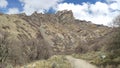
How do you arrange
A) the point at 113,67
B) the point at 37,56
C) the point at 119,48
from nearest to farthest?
the point at 113,67
the point at 119,48
the point at 37,56

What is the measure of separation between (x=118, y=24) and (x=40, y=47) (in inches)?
2394

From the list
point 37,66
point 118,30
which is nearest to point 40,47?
point 118,30

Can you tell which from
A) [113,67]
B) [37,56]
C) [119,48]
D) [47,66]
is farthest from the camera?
[37,56]

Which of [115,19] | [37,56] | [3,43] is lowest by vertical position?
[37,56]

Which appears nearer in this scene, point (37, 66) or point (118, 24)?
point (37, 66)

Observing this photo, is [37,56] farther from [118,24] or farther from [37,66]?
[37,66]

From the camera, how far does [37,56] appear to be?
109562 mm

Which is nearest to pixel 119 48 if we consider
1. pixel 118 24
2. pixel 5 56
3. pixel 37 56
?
pixel 118 24

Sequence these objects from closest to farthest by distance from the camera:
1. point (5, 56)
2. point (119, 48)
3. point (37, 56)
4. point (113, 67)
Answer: point (113, 67)
point (119, 48)
point (5, 56)
point (37, 56)

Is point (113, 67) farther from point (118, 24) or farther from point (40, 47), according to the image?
point (40, 47)

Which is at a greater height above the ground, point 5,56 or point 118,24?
point 118,24

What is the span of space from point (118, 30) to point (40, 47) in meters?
64.8

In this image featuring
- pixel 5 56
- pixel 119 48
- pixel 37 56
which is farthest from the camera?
pixel 37 56

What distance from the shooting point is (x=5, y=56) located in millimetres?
57469
